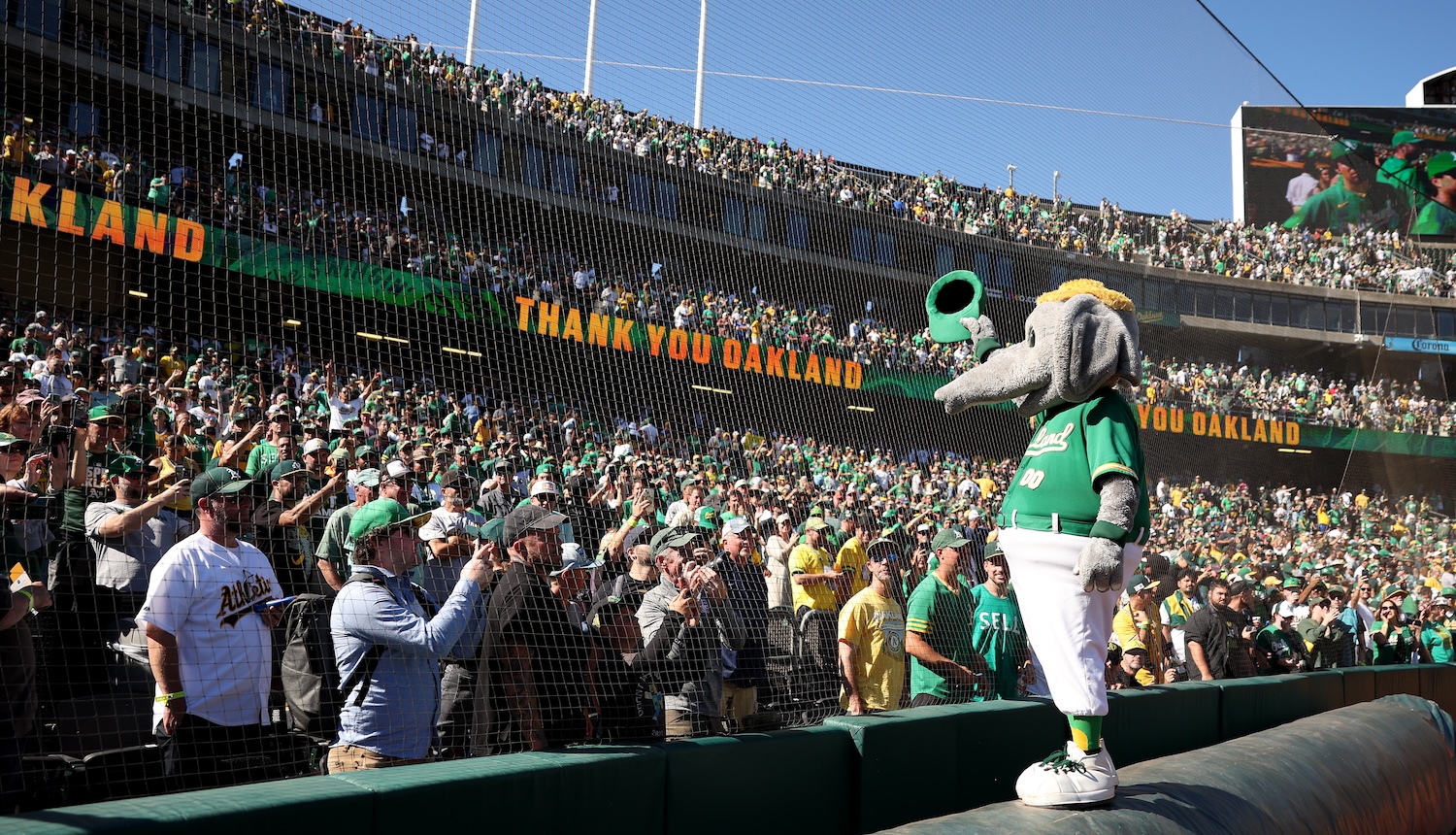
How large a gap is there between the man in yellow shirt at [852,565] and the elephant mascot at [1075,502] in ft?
13.0

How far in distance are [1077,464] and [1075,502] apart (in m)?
0.11

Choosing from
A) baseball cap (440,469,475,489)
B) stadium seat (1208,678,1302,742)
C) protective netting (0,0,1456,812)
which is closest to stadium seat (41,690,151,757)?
protective netting (0,0,1456,812)

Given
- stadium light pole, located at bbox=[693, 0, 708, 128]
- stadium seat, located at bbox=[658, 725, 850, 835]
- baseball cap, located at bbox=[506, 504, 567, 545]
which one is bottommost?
stadium seat, located at bbox=[658, 725, 850, 835]

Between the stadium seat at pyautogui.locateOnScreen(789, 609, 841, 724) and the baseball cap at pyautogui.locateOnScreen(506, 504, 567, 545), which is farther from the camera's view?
the stadium seat at pyautogui.locateOnScreen(789, 609, 841, 724)

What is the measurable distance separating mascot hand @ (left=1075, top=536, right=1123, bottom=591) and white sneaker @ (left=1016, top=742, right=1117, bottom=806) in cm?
46

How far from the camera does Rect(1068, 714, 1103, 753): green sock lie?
309 cm

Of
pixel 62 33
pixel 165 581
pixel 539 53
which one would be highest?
pixel 62 33

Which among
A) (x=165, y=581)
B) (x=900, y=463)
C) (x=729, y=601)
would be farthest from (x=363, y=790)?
(x=900, y=463)

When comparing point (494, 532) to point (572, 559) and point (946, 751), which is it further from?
point (946, 751)

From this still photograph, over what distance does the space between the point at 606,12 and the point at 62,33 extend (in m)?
3.82

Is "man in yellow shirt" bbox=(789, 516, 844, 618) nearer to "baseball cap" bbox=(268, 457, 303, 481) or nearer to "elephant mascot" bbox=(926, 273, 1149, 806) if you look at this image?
"baseball cap" bbox=(268, 457, 303, 481)

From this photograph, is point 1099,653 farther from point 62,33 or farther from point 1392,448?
point 1392,448

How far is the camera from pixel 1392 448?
40.0ft

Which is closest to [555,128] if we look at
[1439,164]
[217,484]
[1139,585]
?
[1139,585]
